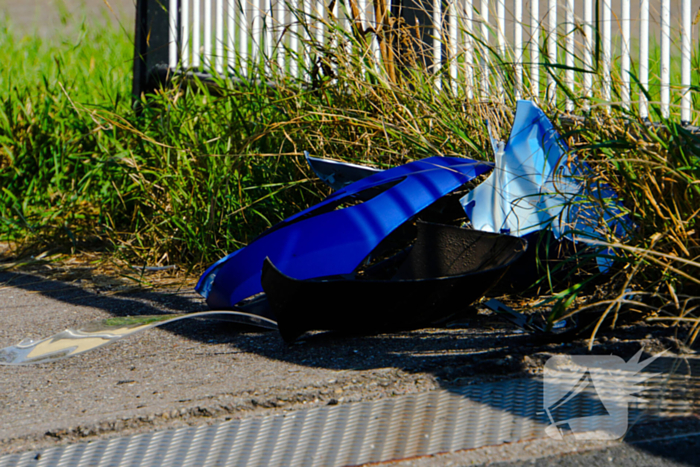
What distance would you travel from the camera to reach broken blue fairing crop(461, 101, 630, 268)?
1.90m

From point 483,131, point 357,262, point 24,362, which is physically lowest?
point 24,362

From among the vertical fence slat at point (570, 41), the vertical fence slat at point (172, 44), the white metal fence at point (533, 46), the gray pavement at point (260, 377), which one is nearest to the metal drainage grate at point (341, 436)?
the gray pavement at point (260, 377)

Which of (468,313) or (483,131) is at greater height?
(483,131)

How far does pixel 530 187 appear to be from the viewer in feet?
6.68

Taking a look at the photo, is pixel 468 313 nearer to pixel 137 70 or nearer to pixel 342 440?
pixel 342 440

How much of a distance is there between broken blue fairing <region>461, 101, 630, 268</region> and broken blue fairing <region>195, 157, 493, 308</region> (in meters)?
0.08

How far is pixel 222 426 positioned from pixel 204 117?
2.35 m

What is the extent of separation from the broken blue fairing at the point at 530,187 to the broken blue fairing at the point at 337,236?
0.08 meters

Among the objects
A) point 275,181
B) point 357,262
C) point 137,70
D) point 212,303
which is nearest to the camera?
point 357,262

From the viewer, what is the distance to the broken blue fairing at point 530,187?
1903mm

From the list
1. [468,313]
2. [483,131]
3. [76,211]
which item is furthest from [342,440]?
[76,211]

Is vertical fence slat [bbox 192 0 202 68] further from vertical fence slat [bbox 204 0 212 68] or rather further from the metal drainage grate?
the metal drainage grate

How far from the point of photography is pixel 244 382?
1.57 metres

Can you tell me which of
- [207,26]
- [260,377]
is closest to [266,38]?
[207,26]
